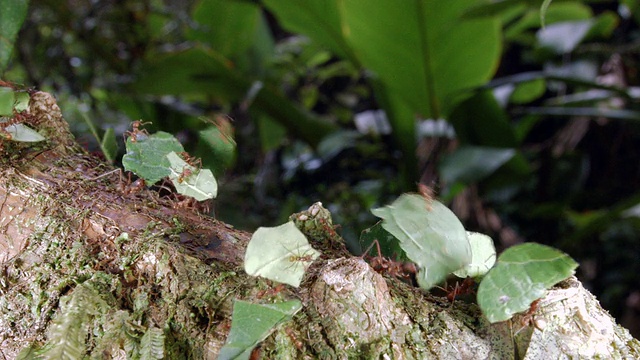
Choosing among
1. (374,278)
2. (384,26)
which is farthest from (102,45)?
(374,278)

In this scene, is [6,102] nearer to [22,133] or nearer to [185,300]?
[22,133]

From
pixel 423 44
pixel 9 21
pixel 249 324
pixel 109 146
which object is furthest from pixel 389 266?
pixel 423 44

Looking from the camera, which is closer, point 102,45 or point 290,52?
point 102,45

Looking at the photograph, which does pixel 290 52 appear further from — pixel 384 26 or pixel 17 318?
pixel 17 318

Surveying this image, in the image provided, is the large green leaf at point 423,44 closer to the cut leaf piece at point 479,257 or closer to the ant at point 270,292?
the cut leaf piece at point 479,257

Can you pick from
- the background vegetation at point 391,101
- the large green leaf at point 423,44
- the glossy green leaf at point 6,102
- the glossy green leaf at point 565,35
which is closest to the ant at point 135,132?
the glossy green leaf at point 6,102

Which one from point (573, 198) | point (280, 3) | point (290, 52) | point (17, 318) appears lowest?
point (573, 198)
